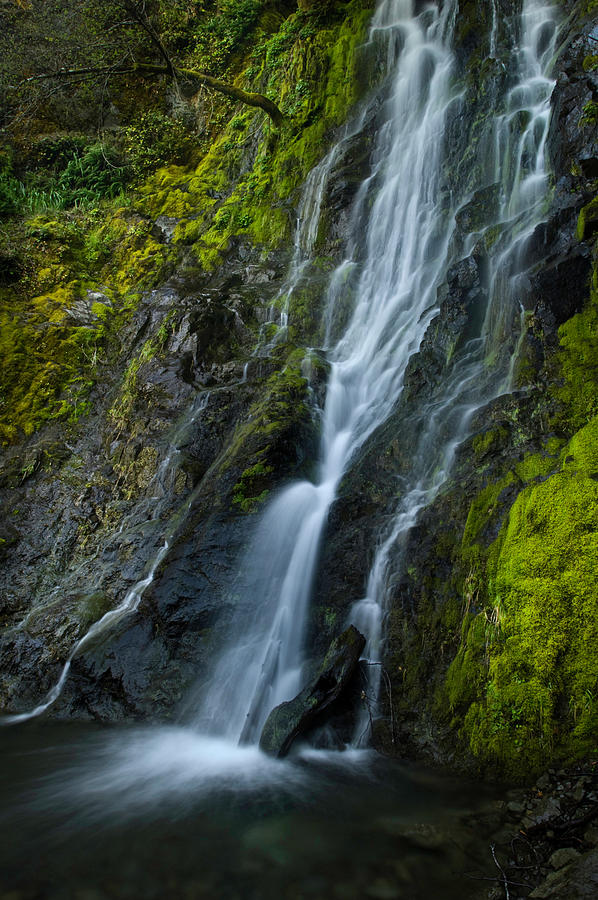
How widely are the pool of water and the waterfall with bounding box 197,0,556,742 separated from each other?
2.55 ft

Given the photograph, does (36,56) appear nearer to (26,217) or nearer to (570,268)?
(26,217)

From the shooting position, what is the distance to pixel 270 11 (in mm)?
18297

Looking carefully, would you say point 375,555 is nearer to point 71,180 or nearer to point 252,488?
point 252,488

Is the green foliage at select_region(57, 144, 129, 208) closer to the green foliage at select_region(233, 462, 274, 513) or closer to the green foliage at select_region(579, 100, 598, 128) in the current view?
the green foliage at select_region(233, 462, 274, 513)

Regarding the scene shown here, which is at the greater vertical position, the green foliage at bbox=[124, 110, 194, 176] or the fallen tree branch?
the green foliage at bbox=[124, 110, 194, 176]

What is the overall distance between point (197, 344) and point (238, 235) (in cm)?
448

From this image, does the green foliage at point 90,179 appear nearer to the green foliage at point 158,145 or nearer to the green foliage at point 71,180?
the green foliage at point 71,180

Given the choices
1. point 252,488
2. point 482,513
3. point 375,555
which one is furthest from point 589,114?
point 252,488

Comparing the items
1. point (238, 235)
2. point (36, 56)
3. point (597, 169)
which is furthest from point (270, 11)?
point (597, 169)

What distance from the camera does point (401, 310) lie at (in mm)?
9672

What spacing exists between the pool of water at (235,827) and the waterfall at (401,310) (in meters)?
0.78

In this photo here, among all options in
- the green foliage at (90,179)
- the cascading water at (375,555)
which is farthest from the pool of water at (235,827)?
the green foliage at (90,179)

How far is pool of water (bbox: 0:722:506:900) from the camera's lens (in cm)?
305

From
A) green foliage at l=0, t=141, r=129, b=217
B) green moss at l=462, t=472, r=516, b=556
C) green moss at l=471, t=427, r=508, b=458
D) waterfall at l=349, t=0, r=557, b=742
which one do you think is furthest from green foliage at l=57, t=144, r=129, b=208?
green moss at l=462, t=472, r=516, b=556
